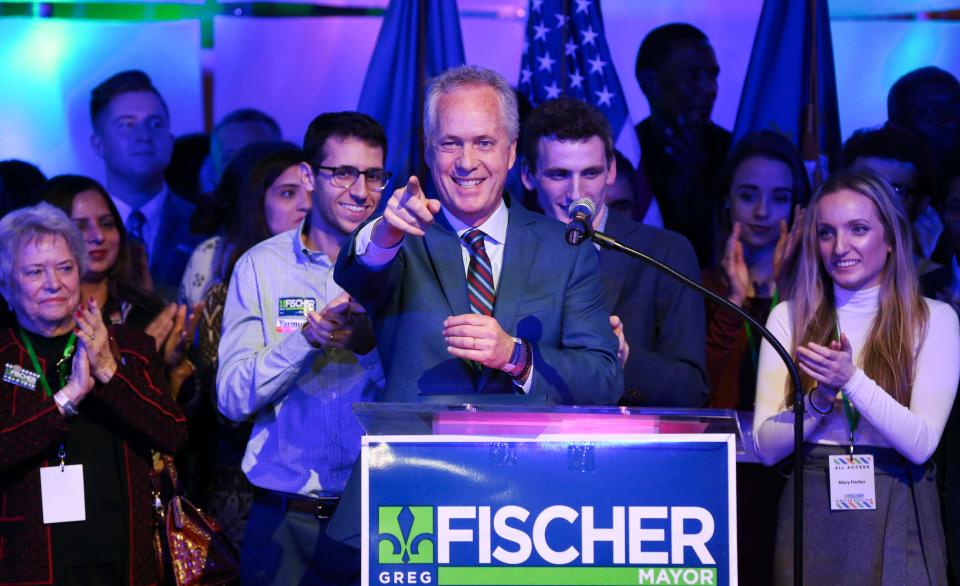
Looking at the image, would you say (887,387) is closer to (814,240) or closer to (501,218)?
(814,240)

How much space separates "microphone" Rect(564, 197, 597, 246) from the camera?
249 centimetres

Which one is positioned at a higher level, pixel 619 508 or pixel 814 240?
pixel 814 240

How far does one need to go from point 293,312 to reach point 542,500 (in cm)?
140

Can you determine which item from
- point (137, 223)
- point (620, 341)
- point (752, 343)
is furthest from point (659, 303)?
point (137, 223)

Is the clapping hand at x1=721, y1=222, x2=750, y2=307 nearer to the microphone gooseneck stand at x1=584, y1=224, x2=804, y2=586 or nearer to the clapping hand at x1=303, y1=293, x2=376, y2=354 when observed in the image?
the microphone gooseneck stand at x1=584, y1=224, x2=804, y2=586

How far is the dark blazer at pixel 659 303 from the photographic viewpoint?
3777 mm

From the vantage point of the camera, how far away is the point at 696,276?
3793 mm

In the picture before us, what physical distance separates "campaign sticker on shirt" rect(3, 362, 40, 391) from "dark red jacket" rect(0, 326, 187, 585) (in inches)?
0.6

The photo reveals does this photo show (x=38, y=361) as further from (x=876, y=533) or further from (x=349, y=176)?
(x=876, y=533)

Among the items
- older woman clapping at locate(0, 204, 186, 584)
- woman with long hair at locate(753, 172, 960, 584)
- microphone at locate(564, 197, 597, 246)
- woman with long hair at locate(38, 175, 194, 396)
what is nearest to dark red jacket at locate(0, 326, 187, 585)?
older woman clapping at locate(0, 204, 186, 584)

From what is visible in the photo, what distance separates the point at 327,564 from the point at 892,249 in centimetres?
193

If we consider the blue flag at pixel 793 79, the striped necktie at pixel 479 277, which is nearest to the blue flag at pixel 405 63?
the blue flag at pixel 793 79

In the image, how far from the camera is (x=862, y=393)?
3.23 metres

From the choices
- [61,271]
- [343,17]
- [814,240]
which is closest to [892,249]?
[814,240]
